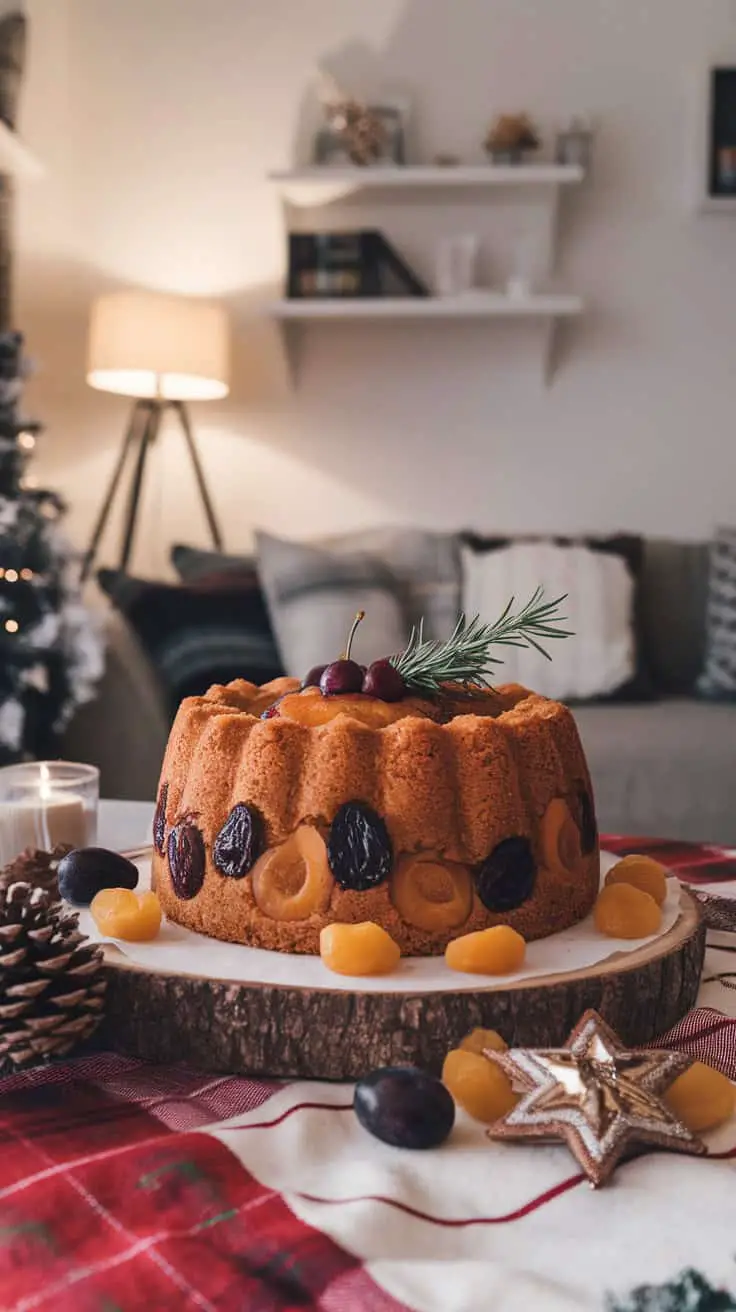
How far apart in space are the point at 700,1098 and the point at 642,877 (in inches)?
11.6

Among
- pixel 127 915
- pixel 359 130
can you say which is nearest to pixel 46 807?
pixel 127 915

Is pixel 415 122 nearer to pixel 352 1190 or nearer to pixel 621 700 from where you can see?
pixel 621 700

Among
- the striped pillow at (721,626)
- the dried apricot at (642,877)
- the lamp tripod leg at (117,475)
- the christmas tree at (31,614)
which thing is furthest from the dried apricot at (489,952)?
the lamp tripod leg at (117,475)

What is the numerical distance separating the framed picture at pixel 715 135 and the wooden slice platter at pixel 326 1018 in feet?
10.6

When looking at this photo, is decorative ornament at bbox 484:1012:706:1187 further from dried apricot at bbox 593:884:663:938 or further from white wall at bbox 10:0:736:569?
white wall at bbox 10:0:736:569

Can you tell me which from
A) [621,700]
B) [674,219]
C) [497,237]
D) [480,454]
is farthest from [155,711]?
[674,219]

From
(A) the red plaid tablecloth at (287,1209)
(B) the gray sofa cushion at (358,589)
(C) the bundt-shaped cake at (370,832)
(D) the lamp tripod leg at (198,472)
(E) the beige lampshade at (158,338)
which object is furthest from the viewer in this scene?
(D) the lamp tripod leg at (198,472)

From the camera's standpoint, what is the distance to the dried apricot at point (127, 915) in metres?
0.85

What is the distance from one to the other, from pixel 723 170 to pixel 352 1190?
11.6 ft

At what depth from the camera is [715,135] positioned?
3502 millimetres

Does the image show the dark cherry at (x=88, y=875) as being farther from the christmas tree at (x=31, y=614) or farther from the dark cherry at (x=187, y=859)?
the christmas tree at (x=31, y=614)

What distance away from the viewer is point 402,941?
854 mm

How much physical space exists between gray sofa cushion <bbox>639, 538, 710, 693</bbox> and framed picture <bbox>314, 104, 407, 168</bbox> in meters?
1.49

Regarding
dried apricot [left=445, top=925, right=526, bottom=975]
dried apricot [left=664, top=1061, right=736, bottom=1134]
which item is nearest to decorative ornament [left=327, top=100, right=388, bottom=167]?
dried apricot [left=445, top=925, right=526, bottom=975]
